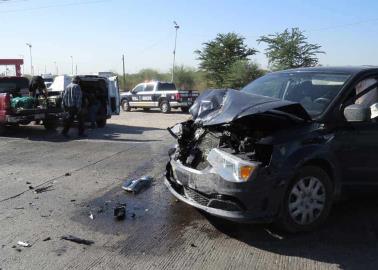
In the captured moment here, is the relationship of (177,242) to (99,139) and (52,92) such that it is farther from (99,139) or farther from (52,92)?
(52,92)

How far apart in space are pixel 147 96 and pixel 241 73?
15.3m

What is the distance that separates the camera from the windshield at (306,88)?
224 inches

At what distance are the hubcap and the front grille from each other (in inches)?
34.8

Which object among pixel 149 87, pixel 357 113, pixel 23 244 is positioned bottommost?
pixel 149 87

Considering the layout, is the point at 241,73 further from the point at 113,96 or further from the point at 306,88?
the point at 306,88

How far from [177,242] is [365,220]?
2289 millimetres

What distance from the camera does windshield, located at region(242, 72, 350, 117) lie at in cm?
568

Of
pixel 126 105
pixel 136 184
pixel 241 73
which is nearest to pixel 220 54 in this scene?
pixel 241 73

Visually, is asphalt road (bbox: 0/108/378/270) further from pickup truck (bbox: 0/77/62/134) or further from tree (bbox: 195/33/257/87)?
tree (bbox: 195/33/257/87)

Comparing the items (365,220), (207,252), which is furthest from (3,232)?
(365,220)

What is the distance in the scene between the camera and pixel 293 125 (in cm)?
514

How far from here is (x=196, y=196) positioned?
5.33 meters

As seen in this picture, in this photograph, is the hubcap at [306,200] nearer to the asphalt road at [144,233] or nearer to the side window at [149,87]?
the asphalt road at [144,233]

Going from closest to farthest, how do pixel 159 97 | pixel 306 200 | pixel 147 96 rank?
pixel 306 200, pixel 159 97, pixel 147 96
